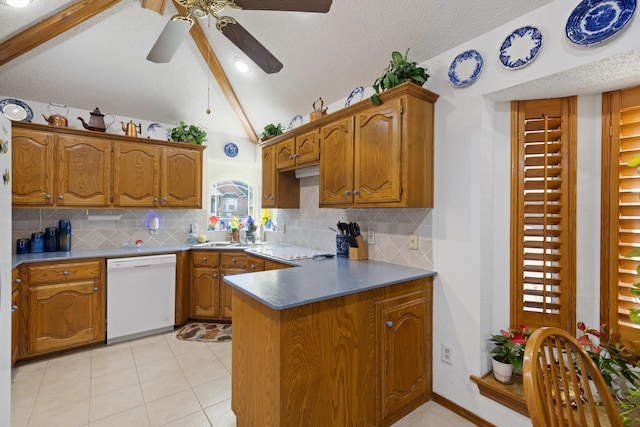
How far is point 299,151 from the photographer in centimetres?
284

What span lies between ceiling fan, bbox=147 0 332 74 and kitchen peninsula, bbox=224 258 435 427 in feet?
4.87

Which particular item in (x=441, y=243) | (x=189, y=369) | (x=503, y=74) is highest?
(x=503, y=74)

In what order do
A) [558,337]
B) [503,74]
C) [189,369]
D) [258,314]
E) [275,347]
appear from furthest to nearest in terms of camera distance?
[189,369]
[503,74]
[258,314]
[275,347]
[558,337]

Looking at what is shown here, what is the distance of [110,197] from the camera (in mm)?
3133

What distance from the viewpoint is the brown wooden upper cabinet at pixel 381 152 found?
6.37ft

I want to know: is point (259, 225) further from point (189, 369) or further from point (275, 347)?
point (275, 347)

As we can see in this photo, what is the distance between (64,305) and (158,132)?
2.14 m

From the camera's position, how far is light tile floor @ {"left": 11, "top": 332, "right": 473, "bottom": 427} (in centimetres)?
188

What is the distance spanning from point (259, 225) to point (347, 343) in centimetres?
300

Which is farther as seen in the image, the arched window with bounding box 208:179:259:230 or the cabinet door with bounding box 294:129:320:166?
the arched window with bounding box 208:179:259:230

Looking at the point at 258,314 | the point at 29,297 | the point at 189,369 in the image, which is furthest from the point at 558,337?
the point at 29,297

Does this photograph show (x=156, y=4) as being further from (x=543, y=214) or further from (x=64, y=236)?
(x=543, y=214)

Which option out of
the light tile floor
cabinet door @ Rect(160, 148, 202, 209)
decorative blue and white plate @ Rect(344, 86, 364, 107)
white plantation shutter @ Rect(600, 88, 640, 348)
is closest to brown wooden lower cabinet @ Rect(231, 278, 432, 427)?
the light tile floor

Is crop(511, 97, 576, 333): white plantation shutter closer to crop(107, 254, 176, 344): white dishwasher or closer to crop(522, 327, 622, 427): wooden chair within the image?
crop(522, 327, 622, 427): wooden chair
